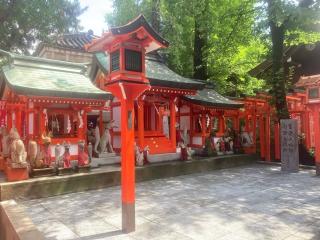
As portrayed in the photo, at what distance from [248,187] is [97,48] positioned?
6821 millimetres

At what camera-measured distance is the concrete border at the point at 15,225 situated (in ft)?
18.2

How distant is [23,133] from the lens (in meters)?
12.9

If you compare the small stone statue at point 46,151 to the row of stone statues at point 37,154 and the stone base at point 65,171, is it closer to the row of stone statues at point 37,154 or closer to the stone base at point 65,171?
the row of stone statues at point 37,154

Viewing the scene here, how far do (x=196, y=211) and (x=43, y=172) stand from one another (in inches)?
218

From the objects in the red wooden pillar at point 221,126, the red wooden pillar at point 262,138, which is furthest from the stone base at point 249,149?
the red wooden pillar at point 221,126

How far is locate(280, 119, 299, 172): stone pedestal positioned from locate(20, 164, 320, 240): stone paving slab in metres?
1.59

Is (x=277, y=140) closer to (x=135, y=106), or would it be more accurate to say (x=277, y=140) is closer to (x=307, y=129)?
(x=307, y=129)

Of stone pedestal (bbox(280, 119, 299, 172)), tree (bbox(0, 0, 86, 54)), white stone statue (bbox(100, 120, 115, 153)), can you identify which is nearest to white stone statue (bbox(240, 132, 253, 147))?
stone pedestal (bbox(280, 119, 299, 172))

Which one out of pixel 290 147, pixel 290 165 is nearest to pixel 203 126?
pixel 290 147

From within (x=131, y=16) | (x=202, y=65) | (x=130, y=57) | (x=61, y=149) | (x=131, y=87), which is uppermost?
(x=131, y=16)

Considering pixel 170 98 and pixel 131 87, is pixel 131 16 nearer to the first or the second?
pixel 170 98

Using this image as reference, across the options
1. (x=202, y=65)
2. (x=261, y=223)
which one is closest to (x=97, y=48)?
(x=261, y=223)

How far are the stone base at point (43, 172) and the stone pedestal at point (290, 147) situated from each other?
970 cm

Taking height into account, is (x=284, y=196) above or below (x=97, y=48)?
below
